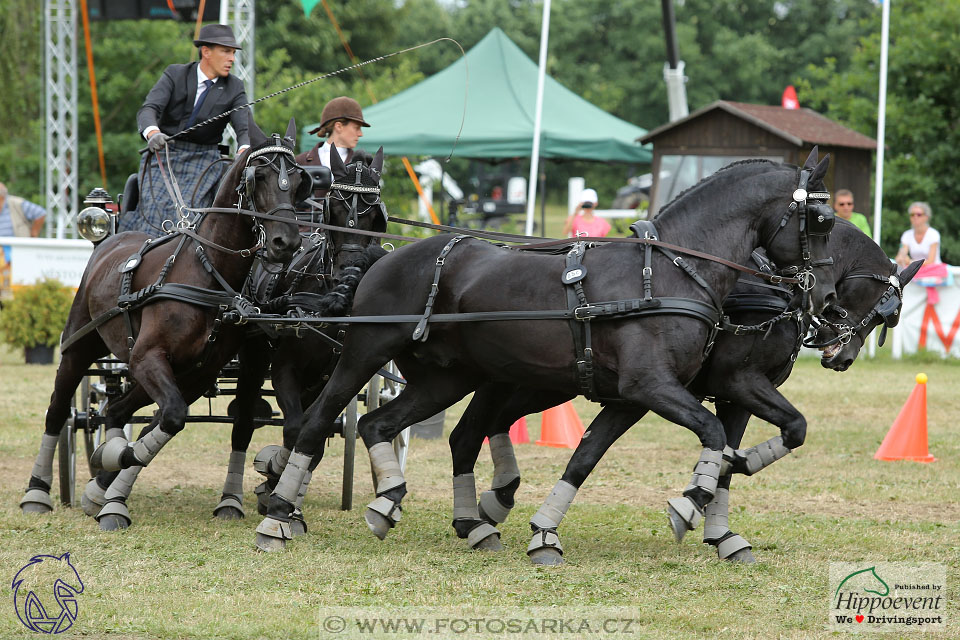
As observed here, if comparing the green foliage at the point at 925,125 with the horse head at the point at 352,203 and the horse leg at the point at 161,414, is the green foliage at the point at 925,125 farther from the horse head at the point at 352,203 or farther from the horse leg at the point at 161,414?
the horse leg at the point at 161,414

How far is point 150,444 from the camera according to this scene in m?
6.41

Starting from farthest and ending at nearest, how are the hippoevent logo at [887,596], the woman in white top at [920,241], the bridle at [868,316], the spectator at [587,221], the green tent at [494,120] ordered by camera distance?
the green tent at [494,120] < the woman in white top at [920,241] < the spectator at [587,221] < the bridle at [868,316] < the hippoevent logo at [887,596]

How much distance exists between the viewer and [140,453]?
21.1ft

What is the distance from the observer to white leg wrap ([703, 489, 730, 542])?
626 cm

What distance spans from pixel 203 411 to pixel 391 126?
7249 mm

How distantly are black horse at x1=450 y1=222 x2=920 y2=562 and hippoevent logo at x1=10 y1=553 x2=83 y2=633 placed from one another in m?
2.05

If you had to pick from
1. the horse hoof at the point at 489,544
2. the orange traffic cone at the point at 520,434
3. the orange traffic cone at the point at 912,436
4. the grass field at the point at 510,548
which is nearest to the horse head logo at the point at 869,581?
the grass field at the point at 510,548

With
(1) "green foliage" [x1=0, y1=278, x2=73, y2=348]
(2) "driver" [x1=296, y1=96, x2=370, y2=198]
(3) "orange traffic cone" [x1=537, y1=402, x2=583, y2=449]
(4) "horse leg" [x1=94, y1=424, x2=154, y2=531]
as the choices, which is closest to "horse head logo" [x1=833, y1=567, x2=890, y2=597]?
(4) "horse leg" [x1=94, y1=424, x2=154, y2=531]

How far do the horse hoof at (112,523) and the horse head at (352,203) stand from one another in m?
1.80

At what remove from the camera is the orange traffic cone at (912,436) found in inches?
379

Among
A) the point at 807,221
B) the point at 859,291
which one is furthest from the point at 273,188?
the point at 859,291

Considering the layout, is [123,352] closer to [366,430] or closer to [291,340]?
[291,340]

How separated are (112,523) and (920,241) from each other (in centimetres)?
1152

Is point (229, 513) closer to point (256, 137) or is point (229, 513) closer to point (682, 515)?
point (256, 137)
